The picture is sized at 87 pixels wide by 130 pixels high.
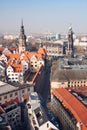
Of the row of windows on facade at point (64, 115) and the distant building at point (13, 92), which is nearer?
the row of windows on facade at point (64, 115)

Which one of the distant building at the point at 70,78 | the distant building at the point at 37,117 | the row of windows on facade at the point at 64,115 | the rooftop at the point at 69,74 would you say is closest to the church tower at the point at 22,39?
the rooftop at the point at 69,74

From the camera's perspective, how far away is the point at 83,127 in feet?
71.3

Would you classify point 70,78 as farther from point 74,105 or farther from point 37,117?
point 37,117

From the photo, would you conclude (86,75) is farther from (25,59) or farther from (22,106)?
(25,59)

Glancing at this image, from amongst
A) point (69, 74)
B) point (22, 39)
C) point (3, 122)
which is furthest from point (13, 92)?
point (22, 39)

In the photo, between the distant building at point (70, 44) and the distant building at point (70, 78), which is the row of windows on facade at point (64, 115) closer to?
the distant building at point (70, 78)

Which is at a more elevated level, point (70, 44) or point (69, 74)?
point (70, 44)

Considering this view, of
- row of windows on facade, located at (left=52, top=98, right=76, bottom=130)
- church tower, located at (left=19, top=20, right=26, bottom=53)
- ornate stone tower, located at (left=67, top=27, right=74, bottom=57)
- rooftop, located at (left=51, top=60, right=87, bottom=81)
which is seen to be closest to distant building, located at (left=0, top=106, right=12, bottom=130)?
row of windows on facade, located at (left=52, top=98, right=76, bottom=130)

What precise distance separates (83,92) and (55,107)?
14.4 feet

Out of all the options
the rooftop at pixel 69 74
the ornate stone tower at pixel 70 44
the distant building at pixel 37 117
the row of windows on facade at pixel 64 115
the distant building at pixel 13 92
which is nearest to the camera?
the distant building at pixel 37 117

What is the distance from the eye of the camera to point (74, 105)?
26047 mm

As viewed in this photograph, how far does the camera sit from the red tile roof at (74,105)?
75.4 feet

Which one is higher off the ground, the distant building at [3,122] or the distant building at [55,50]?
the distant building at [3,122]

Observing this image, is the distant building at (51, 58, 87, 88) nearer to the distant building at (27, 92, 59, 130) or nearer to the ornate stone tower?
the distant building at (27, 92, 59, 130)
